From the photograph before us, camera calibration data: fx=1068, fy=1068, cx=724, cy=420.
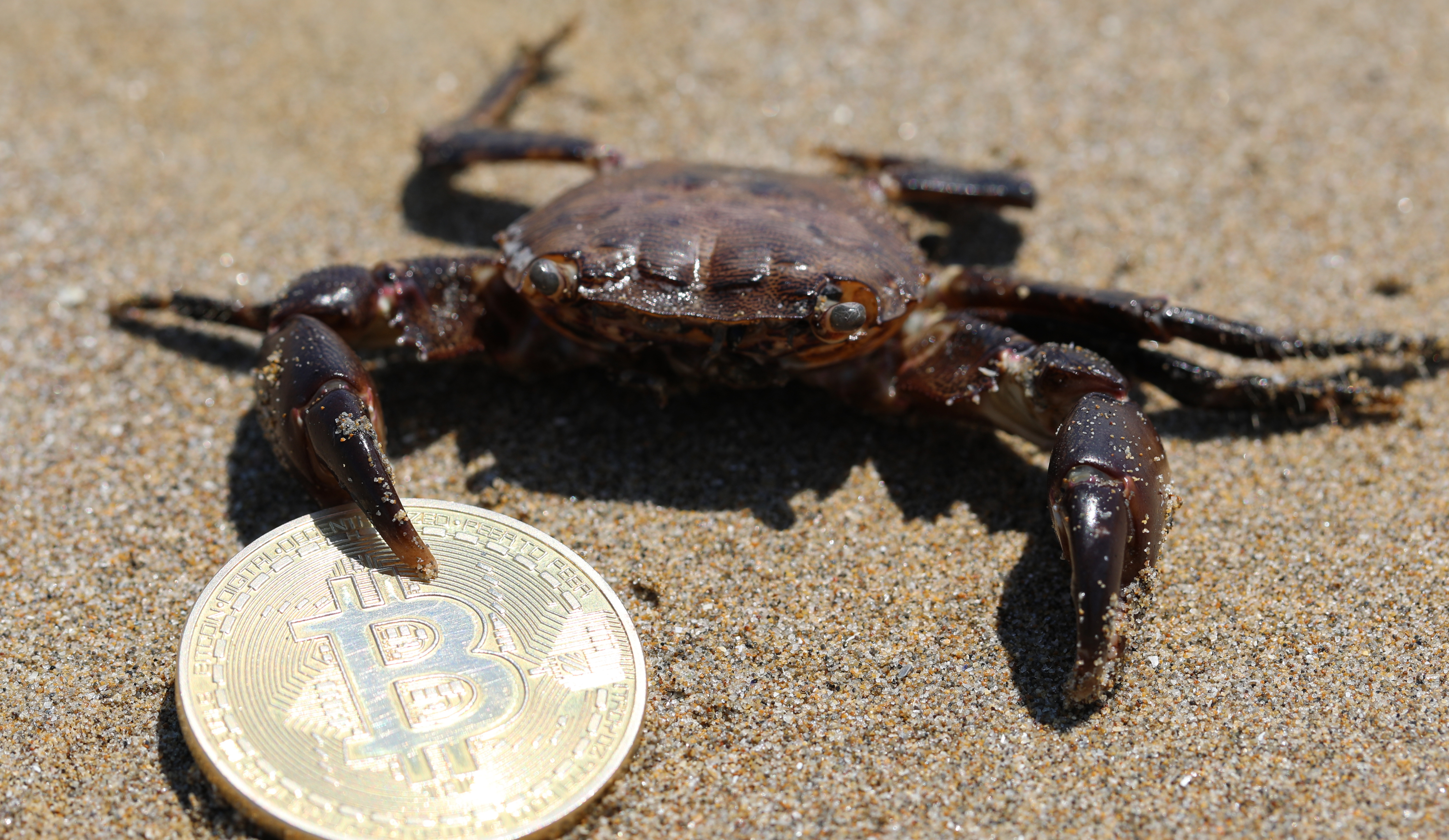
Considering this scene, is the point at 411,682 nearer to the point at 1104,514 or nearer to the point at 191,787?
the point at 191,787

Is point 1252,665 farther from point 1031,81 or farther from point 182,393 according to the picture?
point 182,393

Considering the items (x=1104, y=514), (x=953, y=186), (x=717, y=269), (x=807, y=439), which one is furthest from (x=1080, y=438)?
(x=953, y=186)

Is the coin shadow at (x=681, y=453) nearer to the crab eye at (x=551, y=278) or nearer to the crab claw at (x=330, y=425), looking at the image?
the crab claw at (x=330, y=425)

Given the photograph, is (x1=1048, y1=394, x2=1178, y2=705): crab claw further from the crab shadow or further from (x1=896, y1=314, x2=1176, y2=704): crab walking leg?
the crab shadow

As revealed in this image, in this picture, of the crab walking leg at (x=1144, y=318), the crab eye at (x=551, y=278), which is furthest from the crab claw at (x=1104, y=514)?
the crab eye at (x=551, y=278)

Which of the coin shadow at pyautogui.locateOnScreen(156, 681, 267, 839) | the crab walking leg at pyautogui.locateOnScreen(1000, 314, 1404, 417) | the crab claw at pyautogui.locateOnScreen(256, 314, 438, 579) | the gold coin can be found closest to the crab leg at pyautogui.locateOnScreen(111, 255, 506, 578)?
the crab claw at pyautogui.locateOnScreen(256, 314, 438, 579)

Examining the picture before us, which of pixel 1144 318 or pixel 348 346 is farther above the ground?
pixel 348 346

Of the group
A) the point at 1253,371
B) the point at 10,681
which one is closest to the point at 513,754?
the point at 10,681
